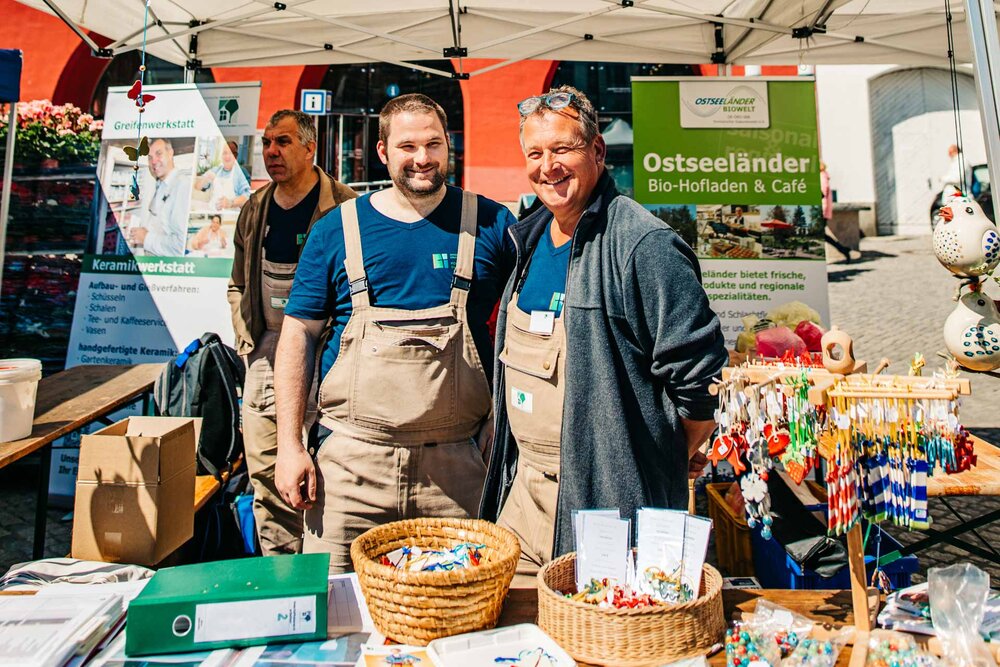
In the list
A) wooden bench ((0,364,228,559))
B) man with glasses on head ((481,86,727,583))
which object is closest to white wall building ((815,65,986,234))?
wooden bench ((0,364,228,559))

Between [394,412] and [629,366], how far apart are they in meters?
0.74

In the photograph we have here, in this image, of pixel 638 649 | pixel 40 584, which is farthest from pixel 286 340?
pixel 638 649

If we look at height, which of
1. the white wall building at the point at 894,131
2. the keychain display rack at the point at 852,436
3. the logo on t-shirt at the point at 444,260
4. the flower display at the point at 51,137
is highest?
the white wall building at the point at 894,131

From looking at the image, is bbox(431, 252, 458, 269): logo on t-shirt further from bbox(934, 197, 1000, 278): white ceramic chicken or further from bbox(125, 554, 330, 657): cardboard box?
bbox(934, 197, 1000, 278): white ceramic chicken

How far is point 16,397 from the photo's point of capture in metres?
2.18

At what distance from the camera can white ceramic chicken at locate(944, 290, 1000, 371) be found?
1.73 m

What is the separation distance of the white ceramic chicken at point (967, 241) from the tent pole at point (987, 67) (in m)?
0.12

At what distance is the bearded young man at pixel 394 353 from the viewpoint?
1966mm

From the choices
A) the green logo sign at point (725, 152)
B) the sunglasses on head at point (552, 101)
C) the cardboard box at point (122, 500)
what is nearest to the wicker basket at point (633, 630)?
the sunglasses on head at point (552, 101)

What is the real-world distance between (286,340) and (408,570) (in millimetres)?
1058

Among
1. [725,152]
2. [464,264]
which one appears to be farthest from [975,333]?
[725,152]

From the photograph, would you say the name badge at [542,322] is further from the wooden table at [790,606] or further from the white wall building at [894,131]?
the white wall building at [894,131]

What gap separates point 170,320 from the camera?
14.2 feet

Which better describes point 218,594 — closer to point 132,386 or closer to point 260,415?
point 260,415
